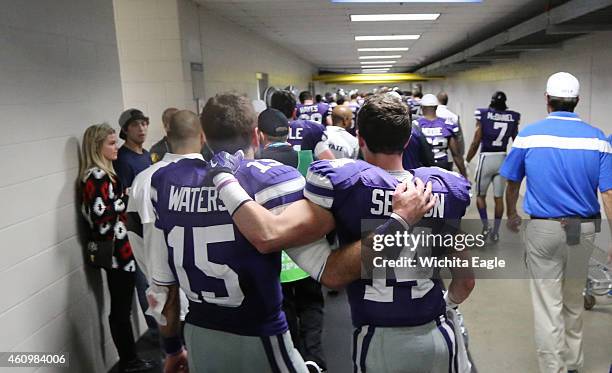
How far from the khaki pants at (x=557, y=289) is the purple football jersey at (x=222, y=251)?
1866mm

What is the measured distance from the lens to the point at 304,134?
173 inches

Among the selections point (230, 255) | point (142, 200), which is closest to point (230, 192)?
point (230, 255)

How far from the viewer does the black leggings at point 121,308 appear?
3211mm

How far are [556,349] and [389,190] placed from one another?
80.2 inches

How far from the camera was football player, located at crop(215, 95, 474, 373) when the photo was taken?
5.20ft

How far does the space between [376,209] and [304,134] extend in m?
2.86

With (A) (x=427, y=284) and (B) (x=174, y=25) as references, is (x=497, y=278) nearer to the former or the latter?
(A) (x=427, y=284)

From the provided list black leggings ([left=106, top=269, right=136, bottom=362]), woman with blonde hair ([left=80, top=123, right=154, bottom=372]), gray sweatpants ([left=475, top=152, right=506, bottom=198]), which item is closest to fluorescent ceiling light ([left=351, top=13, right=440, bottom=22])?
gray sweatpants ([left=475, top=152, right=506, bottom=198])

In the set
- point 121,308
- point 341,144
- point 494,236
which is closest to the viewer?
point 121,308

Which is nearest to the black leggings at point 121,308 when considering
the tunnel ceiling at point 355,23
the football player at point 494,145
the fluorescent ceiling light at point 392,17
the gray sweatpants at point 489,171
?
the tunnel ceiling at point 355,23

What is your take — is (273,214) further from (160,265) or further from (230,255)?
(160,265)

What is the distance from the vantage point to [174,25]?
546 cm

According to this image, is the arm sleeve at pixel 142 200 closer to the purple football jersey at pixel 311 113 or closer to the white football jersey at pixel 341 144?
the white football jersey at pixel 341 144

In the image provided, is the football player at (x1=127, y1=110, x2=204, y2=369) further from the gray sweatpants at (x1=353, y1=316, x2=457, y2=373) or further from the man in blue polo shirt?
the man in blue polo shirt
